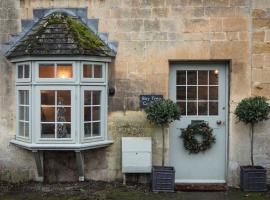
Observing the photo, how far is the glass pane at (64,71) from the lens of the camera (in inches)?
Result: 303

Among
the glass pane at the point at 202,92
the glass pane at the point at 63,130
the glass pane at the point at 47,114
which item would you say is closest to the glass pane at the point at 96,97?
the glass pane at the point at 63,130

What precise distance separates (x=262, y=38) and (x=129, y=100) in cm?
279

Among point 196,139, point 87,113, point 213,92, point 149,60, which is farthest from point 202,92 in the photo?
point 87,113

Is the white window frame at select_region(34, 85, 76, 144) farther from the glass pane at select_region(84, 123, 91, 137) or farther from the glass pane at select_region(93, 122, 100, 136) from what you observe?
the glass pane at select_region(93, 122, 100, 136)

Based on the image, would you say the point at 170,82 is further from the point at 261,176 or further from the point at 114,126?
the point at 261,176

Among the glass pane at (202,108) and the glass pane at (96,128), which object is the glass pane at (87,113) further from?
the glass pane at (202,108)

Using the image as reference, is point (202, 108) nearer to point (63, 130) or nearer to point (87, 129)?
point (87, 129)

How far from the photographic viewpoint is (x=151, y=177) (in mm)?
7930

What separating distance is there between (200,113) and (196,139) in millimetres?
523

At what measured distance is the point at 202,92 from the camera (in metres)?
8.40

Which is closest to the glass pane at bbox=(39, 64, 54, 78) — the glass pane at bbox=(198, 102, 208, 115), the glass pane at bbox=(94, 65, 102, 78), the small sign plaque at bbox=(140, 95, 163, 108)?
the glass pane at bbox=(94, 65, 102, 78)

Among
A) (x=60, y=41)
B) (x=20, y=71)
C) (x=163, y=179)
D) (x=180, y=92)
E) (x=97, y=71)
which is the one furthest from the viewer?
(x=180, y=92)

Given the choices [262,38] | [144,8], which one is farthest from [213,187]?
[144,8]

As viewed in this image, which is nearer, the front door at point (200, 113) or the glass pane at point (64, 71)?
the glass pane at point (64, 71)
